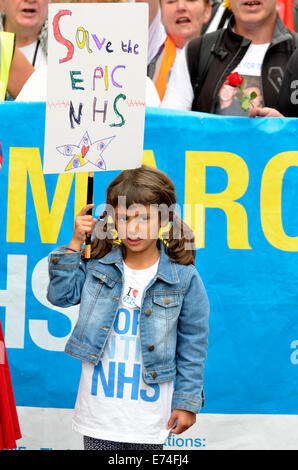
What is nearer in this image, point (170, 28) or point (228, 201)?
point (228, 201)

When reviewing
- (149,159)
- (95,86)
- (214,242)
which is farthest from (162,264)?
(149,159)

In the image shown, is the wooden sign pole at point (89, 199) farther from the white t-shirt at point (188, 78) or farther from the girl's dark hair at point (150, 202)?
the white t-shirt at point (188, 78)

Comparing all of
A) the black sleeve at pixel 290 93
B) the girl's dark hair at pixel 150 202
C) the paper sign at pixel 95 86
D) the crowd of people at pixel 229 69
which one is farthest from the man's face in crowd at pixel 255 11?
the girl's dark hair at pixel 150 202

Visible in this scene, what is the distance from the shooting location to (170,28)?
580 centimetres

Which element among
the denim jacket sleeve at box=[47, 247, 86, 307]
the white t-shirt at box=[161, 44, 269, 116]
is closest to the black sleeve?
the white t-shirt at box=[161, 44, 269, 116]

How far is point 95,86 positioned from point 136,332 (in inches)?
35.7

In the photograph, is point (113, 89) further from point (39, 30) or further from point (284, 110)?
point (39, 30)

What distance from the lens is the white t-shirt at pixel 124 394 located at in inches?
132

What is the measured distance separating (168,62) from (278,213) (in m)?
1.83

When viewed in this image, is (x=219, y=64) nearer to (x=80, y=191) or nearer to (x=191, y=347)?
(x=80, y=191)

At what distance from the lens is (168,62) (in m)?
5.68

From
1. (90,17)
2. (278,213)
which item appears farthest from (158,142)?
(90,17)

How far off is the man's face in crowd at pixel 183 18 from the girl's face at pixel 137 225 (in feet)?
8.74

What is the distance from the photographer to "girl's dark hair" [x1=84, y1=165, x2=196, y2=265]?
132 inches
